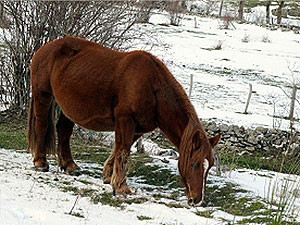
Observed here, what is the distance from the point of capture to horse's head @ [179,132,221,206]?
18.1 feet

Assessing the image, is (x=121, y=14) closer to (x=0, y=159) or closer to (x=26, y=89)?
(x=26, y=89)

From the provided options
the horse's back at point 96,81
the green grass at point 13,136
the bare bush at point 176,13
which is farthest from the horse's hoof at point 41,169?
the bare bush at point 176,13

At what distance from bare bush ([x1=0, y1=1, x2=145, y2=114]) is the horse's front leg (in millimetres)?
5581

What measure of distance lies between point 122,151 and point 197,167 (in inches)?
42.8

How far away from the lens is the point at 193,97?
18156 mm

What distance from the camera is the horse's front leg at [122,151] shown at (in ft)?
19.9

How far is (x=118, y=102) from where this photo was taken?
6.18 metres

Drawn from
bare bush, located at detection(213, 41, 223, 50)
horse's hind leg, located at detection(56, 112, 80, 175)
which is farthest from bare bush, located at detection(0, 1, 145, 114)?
bare bush, located at detection(213, 41, 223, 50)

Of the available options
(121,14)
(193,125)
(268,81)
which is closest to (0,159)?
(193,125)

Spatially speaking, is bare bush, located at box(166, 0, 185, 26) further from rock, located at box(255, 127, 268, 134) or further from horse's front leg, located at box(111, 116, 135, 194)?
horse's front leg, located at box(111, 116, 135, 194)

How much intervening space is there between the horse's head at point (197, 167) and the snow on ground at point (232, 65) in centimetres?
681

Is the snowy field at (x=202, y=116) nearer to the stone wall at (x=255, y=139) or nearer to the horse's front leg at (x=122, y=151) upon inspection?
the horse's front leg at (x=122, y=151)

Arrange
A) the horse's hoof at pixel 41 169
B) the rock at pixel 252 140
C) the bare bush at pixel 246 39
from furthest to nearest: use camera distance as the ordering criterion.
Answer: the bare bush at pixel 246 39, the rock at pixel 252 140, the horse's hoof at pixel 41 169

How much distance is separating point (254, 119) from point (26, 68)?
7175mm
